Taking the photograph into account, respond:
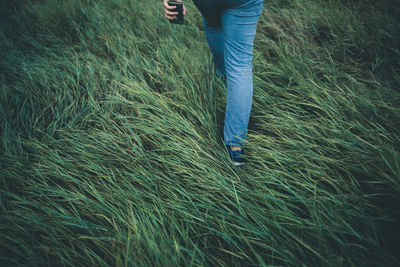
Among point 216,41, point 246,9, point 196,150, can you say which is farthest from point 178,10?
point 196,150

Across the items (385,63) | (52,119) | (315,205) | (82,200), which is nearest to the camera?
(315,205)

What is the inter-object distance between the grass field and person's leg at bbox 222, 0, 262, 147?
132mm

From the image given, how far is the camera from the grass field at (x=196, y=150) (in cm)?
77

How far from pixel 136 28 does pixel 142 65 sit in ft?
2.31

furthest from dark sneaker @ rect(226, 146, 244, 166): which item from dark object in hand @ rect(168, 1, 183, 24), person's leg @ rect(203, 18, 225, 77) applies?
dark object in hand @ rect(168, 1, 183, 24)

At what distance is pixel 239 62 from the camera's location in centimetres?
101

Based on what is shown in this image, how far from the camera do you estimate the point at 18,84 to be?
1.53m

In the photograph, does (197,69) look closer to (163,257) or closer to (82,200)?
(82,200)

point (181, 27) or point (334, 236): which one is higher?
point (181, 27)

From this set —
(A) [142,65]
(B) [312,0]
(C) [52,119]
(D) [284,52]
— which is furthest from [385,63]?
(C) [52,119]

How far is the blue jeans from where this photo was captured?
910 mm

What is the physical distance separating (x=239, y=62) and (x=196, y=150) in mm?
520

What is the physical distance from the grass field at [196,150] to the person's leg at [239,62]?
0.13 metres

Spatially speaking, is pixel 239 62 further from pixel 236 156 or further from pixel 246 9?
pixel 236 156
